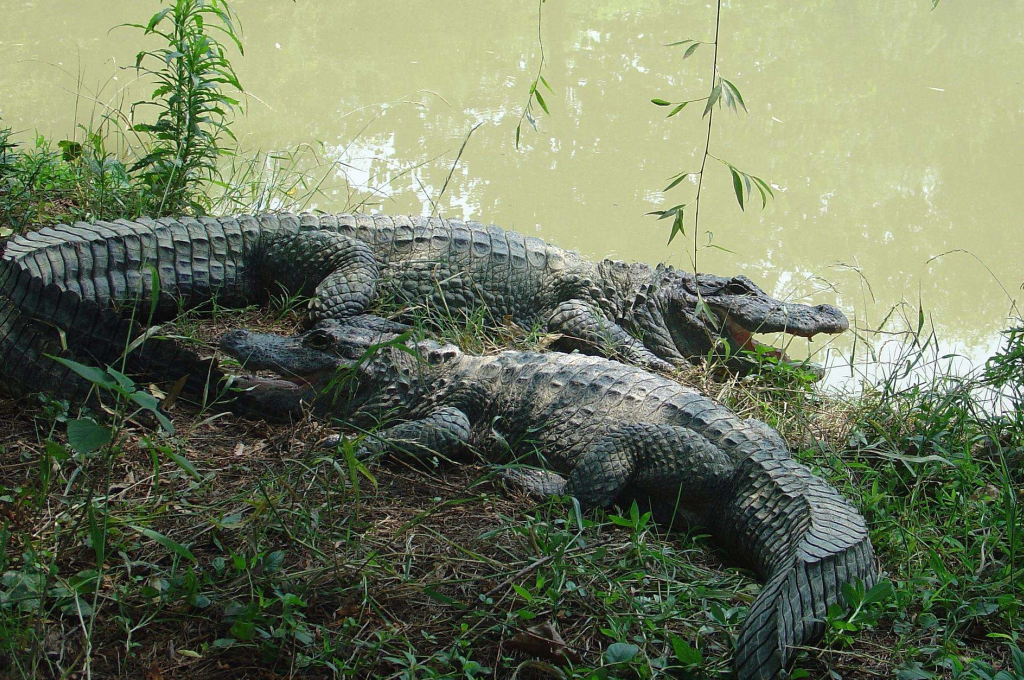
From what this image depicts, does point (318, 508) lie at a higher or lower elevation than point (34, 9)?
lower

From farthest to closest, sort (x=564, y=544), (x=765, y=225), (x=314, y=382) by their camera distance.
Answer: (x=765, y=225), (x=314, y=382), (x=564, y=544)

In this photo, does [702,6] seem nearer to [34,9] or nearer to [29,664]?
[34,9]

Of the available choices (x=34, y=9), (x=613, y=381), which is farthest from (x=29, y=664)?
(x=34, y=9)

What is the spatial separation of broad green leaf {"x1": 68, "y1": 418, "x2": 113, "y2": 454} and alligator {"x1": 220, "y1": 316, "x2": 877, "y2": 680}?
805 mm

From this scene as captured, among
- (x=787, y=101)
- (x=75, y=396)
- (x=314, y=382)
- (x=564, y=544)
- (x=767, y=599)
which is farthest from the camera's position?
(x=787, y=101)

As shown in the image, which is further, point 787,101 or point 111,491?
point 787,101

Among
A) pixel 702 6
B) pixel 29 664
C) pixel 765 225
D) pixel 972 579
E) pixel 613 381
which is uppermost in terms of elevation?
pixel 702 6

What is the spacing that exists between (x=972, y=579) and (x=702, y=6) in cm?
956

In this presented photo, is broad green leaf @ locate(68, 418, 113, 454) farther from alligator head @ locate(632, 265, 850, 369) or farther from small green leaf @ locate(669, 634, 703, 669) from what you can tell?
alligator head @ locate(632, 265, 850, 369)

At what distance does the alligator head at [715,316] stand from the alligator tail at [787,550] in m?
1.81

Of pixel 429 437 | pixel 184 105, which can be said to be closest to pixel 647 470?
pixel 429 437

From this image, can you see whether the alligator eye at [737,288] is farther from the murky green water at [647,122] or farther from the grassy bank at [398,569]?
the grassy bank at [398,569]

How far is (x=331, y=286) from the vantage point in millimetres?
4316

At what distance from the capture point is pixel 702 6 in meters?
10.8
